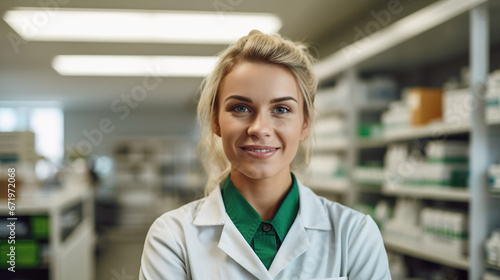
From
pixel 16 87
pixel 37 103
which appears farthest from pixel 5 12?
pixel 37 103

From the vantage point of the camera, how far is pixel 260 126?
125 centimetres

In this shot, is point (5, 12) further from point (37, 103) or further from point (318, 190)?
point (37, 103)

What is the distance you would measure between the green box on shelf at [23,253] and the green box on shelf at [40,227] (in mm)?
68

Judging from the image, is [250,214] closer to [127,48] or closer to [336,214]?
[336,214]

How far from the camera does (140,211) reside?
33.0 ft

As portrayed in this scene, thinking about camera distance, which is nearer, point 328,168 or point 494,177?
point 494,177

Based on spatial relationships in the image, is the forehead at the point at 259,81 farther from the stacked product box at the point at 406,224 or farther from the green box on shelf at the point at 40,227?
the green box on shelf at the point at 40,227

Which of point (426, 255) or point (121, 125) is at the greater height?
point (121, 125)

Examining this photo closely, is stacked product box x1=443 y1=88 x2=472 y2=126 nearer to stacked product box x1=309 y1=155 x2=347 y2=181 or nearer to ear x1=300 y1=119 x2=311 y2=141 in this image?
ear x1=300 y1=119 x2=311 y2=141

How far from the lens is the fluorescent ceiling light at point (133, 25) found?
4246 millimetres

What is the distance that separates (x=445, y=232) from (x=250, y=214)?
212 centimetres

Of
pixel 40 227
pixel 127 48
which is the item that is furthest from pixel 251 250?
pixel 127 48

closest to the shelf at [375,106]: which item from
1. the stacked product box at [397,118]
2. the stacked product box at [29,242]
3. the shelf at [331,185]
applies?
the stacked product box at [397,118]

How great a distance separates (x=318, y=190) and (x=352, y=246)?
165 inches
